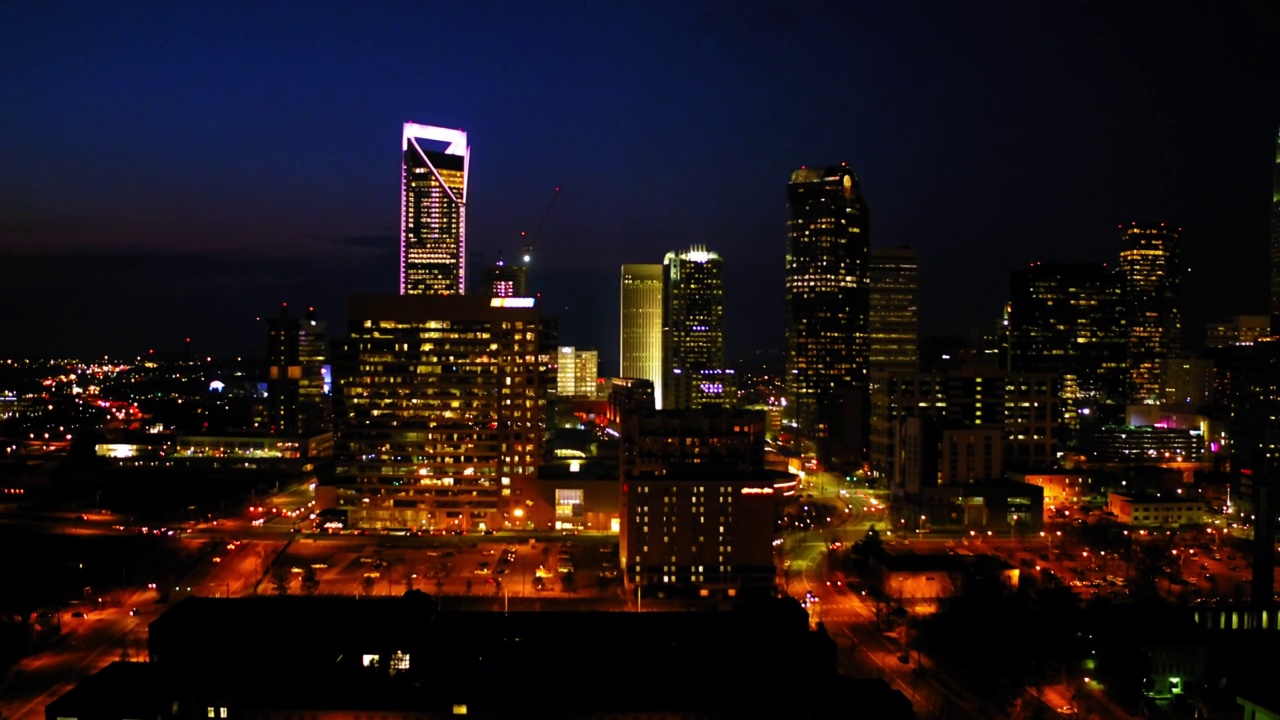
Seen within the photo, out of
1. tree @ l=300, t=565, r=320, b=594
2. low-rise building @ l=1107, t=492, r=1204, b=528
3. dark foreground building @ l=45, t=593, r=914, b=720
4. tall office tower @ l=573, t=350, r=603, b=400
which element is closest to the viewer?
dark foreground building @ l=45, t=593, r=914, b=720

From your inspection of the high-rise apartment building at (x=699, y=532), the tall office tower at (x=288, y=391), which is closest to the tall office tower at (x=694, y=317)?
the tall office tower at (x=288, y=391)

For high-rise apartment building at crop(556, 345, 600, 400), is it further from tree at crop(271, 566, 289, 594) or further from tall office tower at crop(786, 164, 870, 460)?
tree at crop(271, 566, 289, 594)

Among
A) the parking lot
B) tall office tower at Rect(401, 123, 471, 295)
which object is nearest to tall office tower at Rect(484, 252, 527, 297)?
tall office tower at Rect(401, 123, 471, 295)

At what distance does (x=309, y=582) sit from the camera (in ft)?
93.9

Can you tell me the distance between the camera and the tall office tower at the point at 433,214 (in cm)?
7550

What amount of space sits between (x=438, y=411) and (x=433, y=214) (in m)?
41.4

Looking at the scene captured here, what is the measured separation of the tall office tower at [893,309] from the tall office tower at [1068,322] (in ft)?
24.5

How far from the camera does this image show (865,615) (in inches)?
1080

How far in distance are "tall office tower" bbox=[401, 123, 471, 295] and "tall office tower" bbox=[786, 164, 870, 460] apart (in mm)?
24940

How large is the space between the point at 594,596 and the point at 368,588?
6443 millimetres

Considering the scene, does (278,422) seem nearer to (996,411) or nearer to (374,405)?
(374,405)

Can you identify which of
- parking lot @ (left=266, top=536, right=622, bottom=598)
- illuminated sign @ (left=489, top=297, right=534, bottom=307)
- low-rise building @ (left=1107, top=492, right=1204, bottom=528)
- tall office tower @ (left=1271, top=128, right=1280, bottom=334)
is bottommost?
parking lot @ (left=266, top=536, right=622, bottom=598)

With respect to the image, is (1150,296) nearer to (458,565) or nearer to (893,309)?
(893,309)

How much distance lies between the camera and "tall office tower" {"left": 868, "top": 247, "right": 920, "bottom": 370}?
77.8 m
